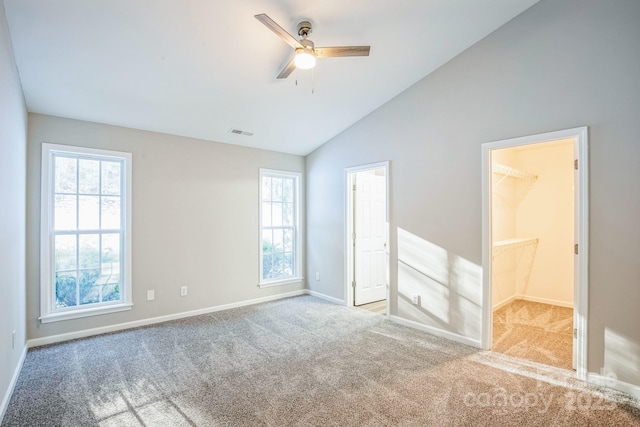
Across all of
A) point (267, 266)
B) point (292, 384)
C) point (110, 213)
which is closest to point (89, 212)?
point (110, 213)

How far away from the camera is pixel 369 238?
516 cm

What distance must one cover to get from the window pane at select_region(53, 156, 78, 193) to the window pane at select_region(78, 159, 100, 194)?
0.05 m

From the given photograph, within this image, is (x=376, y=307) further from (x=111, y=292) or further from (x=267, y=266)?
(x=111, y=292)

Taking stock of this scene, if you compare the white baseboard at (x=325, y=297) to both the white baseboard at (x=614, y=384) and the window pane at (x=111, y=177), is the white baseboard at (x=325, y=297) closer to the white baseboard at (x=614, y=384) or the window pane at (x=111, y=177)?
the white baseboard at (x=614, y=384)

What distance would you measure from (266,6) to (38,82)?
2316mm

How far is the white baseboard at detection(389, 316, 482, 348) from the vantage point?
3.40 m

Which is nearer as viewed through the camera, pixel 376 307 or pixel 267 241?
pixel 376 307

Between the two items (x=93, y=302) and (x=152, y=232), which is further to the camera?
(x=152, y=232)

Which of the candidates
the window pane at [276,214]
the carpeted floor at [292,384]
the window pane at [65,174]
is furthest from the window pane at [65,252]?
the window pane at [276,214]

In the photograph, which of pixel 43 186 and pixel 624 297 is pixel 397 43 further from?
pixel 43 186

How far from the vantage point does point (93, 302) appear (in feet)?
12.4

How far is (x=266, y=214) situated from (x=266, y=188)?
0.44 m

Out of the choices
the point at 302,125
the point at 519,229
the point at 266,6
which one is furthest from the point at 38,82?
the point at 519,229

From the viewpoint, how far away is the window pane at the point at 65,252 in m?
3.56
